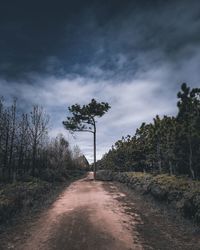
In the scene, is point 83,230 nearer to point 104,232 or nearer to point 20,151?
point 104,232

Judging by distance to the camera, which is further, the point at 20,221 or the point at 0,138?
the point at 0,138

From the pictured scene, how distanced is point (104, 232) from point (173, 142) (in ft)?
68.0

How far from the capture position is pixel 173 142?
1100 inches

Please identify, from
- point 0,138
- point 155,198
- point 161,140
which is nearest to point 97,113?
point 161,140

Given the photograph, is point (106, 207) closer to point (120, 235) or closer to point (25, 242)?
point (120, 235)

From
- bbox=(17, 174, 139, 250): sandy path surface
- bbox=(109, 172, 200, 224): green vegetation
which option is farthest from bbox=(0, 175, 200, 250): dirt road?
bbox=(109, 172, 200, 224): green vegetation

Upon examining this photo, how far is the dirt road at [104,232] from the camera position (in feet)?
25.6

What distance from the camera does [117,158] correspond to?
49.0 metres

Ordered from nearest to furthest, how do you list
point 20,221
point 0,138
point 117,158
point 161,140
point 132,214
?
point 20,221, point 132,214, point 0,138, point 161,140, point 117,158

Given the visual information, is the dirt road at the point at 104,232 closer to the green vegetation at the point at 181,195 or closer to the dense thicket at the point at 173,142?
the green vegetation at the point at 181,195

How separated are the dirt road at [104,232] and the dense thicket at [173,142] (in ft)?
34.7

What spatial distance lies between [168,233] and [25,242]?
5161 millimetres

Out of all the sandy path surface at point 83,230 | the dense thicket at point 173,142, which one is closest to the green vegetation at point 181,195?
the sandy path surface at point 83,230

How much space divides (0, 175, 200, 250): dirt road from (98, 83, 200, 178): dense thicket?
34.7 feet
